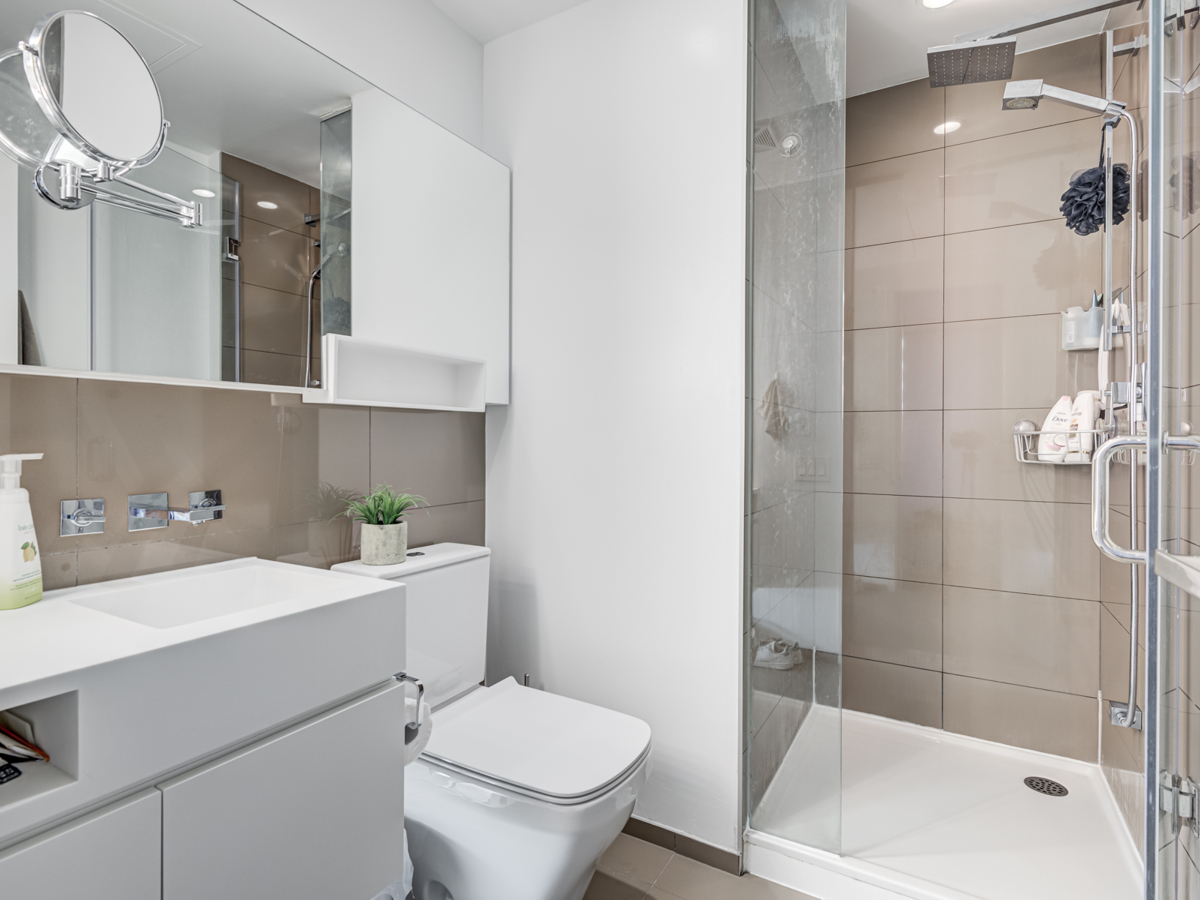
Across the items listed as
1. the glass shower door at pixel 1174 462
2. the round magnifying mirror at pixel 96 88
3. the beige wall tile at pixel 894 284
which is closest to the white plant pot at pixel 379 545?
the round magnifying mirror at pixel 96 88

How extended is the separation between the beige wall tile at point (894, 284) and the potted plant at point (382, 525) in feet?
5.71

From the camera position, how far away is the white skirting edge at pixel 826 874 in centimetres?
144

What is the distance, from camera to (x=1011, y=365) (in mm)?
2102

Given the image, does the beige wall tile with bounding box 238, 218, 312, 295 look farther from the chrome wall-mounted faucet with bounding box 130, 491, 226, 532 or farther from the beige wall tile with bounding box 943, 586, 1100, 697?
the beige wall tile with bounding box 943, 586, 1100, 697

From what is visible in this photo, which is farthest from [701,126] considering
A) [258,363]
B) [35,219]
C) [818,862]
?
[818,862]

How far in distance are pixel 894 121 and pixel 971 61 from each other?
0.64m

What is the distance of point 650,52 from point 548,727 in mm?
1737

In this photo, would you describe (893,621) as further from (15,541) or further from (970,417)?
(15,541)

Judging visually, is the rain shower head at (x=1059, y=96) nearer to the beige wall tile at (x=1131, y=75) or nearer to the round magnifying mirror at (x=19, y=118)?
the beige wall tile at (x=1131, y=75)

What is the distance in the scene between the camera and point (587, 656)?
1.83 m

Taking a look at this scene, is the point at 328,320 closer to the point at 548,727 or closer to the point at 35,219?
the point at 35,219

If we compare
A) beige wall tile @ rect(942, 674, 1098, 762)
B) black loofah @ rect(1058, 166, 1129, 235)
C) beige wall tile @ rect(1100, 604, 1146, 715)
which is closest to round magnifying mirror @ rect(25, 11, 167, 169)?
black loofah @ rect(1058, 166, 1129, 235)

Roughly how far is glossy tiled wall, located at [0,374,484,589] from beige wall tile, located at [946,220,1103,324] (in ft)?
5.94

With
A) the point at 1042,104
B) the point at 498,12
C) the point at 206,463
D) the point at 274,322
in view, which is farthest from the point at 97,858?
the point at 1042,104
